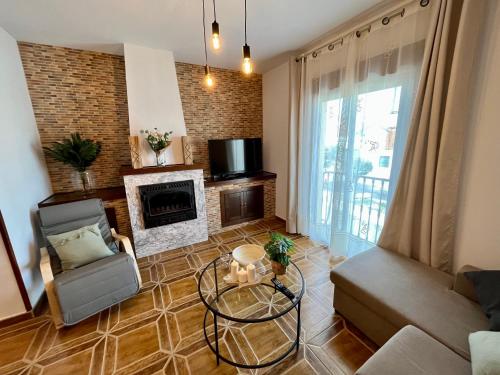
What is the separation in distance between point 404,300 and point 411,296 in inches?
3.0

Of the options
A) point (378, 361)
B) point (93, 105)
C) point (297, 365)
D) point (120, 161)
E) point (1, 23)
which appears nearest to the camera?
point (378, 361)

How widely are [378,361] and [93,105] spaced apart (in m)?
4.02

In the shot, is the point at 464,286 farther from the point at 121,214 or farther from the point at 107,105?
the point at 107,105

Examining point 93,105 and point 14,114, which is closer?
point 14,114

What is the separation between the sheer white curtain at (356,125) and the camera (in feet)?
6.22

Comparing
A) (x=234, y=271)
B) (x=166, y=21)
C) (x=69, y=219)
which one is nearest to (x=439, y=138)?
(x=234, y=271)

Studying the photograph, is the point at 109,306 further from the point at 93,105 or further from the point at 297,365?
the point at 93,105

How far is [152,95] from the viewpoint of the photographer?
293cm

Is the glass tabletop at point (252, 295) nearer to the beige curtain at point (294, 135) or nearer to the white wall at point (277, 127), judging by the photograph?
the beige curtain at point (294, 135)

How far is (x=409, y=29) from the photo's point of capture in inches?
70.9

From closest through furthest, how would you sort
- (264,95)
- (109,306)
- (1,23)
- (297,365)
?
(297,365)
(109,306)
(1,23)
(264,95)

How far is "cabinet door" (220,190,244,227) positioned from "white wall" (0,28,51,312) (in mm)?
2303

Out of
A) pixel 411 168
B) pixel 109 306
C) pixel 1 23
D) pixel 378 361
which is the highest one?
pixel 1 23

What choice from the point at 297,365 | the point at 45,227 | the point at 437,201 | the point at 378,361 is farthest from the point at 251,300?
the point at 45,227
